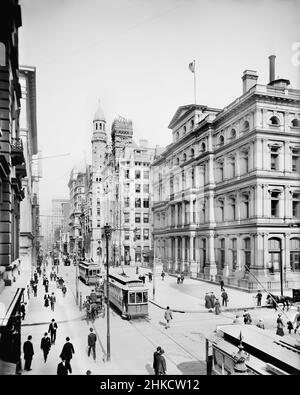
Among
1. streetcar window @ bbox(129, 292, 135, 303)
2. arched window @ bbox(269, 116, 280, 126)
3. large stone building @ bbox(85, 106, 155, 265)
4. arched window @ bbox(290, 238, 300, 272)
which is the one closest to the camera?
streetcar window @ bbox(129, 292, 135, 303)

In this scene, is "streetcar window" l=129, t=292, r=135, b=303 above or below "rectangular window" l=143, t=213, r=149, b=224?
below

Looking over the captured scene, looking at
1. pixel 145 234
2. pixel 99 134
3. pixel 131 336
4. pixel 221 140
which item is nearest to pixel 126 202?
pixel 145 234

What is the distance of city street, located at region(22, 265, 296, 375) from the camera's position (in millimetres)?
12414

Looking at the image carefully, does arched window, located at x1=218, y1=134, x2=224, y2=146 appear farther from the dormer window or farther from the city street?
the city street

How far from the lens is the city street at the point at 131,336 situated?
40.7 feet

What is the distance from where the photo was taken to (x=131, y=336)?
16.5 metres

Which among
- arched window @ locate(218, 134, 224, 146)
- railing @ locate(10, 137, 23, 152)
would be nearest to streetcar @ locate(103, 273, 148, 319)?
railing @ locate(10, 137, 23, 152)

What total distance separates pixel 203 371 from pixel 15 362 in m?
6.47

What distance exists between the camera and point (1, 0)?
10727mm

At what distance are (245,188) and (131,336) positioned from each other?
19.6 metres

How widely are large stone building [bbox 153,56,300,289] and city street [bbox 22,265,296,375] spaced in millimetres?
8351

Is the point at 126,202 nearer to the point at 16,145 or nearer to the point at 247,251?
the point at 247,251

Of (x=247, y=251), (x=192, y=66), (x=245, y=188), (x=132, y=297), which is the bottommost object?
(x=132, y=297)
